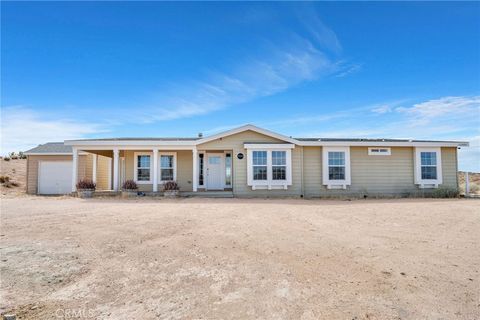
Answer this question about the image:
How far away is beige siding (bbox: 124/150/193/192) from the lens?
15.8 meters

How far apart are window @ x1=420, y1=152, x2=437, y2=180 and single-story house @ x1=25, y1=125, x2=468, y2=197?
0.18ft

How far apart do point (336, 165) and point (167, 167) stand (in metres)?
9.27

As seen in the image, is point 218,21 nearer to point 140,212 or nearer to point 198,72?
point 198,72

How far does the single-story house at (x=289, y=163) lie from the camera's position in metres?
14.5

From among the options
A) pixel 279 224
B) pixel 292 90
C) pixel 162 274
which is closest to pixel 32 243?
pixel 162 274

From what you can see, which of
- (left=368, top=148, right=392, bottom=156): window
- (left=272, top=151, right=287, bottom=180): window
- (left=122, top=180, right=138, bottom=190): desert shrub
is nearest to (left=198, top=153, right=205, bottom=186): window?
(left=122, top=180, right=138, bottom=190): desert shrub

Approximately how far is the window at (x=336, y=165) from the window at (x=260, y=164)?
345 centimetres

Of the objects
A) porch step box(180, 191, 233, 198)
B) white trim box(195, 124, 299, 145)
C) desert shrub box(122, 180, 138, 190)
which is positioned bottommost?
porch step box(180, 191, 233, 198)

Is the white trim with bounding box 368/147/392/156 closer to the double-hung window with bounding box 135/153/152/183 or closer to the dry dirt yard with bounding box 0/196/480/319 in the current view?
the dry dirt yard with bounding box 0/196/480/319

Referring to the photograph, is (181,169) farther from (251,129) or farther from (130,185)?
(251,129)

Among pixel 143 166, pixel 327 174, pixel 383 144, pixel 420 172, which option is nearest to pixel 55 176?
pixel 143 166

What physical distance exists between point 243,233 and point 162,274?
2583 mm

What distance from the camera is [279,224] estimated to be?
23.8ft

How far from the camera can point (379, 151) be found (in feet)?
49.5
